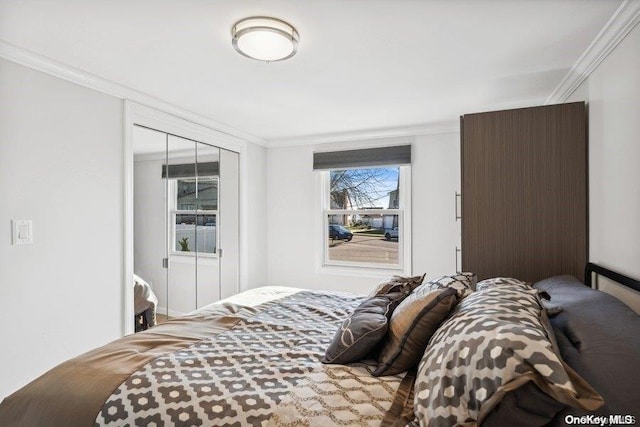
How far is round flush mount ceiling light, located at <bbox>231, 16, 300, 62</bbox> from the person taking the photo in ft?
5.69

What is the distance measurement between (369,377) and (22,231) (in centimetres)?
225

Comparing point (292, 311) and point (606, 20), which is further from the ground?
point (606, 20)

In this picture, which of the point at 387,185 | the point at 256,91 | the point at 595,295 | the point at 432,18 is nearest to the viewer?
the point at 595,295

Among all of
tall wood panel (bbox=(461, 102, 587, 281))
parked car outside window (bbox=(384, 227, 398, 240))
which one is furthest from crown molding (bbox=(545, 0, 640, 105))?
parked car outside window (bbox=(384, 227, 398, 240))

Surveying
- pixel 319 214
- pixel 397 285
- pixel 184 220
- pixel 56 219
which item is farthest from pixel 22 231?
pixel 319 214

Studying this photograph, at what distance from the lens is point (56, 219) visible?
7.47 ft

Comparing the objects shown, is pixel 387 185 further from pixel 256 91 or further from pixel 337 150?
pixel 256 91

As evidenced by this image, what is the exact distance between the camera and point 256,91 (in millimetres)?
2746

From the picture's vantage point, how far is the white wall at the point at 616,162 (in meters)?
1.65

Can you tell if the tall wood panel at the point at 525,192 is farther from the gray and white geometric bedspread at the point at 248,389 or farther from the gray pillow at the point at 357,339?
the gray and white geometric bedspread at the point at 248,389

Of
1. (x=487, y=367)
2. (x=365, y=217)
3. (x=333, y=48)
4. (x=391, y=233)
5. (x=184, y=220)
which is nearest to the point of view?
(x=487, y=367)

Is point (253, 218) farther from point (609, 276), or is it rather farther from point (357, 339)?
point (609, 276)

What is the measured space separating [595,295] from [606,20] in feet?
4.62

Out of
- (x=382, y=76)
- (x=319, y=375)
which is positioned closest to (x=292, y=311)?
(x=319, y=375)
